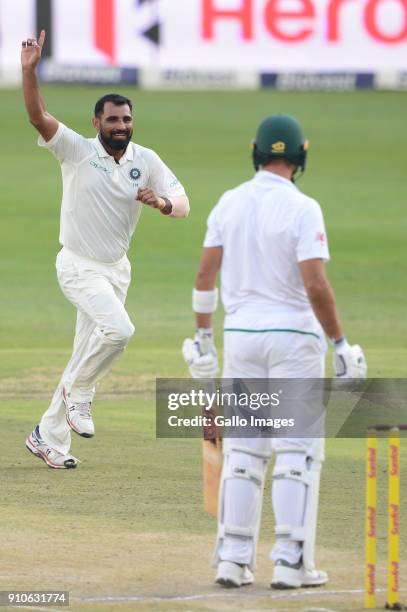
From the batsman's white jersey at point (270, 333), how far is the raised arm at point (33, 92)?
7.89 ft

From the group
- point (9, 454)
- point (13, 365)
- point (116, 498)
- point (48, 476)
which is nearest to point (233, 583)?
point (116, 498)

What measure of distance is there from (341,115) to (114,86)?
5.39 m

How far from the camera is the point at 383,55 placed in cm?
3569

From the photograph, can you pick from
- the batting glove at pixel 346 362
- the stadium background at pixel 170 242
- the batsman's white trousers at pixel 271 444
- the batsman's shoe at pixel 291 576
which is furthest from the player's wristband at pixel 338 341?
the stadium background at pixel 170 242

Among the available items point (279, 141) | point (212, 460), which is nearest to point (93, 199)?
point (212, 460)

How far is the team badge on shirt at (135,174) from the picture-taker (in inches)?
370

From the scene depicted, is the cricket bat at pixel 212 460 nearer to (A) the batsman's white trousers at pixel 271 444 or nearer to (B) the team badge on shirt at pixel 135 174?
(A) the batsman's white trousers at pixel 271 444

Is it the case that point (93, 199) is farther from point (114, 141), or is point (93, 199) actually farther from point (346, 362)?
point (346, 362)

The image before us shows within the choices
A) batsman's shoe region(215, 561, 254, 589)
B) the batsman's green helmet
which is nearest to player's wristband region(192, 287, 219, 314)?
the batsman's green helmet

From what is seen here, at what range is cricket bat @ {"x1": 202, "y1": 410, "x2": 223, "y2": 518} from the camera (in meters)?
6.91

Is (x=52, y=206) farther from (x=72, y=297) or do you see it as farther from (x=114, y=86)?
(x=72, y=297)

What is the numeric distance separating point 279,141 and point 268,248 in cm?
47

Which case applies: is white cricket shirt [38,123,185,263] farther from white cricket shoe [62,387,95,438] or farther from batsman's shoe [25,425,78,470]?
batsman's shoe [25,425,78,470]

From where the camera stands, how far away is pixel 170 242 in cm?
2452
